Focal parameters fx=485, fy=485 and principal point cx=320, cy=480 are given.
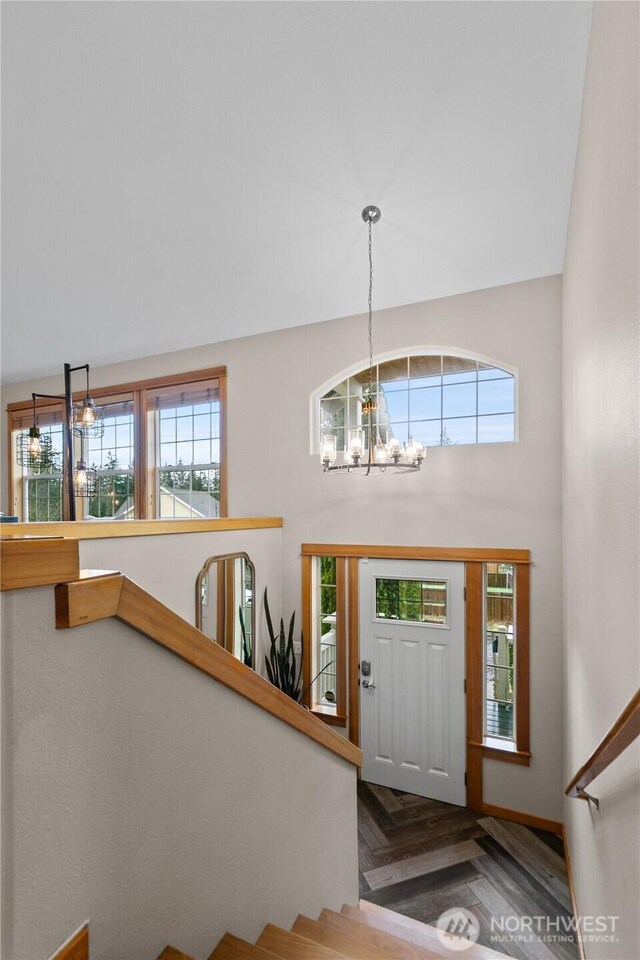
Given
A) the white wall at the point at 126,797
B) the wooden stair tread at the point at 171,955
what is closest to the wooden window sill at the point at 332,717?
the white wall at the point at 126,797

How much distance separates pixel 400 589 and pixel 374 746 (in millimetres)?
1312

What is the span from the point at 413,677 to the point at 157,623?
135 inches

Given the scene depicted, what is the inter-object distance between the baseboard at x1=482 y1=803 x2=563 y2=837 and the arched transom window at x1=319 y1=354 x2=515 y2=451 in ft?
8.89

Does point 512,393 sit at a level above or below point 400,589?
above

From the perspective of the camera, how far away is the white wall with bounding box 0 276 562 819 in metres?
3.48

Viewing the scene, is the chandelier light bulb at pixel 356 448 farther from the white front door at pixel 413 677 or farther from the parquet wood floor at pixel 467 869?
the parquet wood floor at pixel 467 869

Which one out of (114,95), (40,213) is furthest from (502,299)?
(40,213)

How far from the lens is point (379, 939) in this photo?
1.71 m

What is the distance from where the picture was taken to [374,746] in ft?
13.2

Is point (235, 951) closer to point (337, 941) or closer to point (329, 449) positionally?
point (337, 941)

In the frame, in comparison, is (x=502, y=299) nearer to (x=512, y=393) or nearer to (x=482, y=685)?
(x=512, y=393)

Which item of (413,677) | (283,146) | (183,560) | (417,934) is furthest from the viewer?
(413,677)

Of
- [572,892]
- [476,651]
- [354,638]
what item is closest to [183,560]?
[354,638]

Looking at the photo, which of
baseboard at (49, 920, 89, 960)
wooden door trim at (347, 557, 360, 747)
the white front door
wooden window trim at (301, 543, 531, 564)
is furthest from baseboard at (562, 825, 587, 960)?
baseboard at (49, 920, 89, 960)
